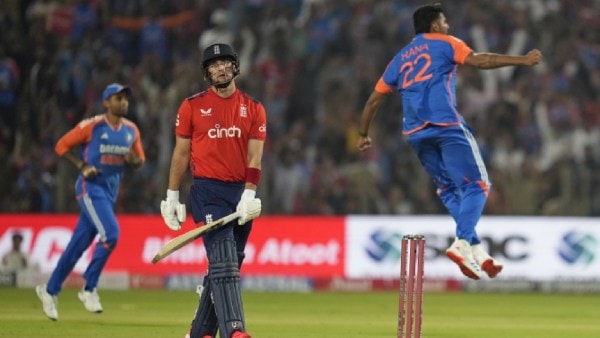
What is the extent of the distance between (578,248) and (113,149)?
7.95 metres

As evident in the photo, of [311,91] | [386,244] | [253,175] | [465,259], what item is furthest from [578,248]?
[253,175]

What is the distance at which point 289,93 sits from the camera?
21.4m

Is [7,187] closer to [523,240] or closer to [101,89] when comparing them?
[101,89]

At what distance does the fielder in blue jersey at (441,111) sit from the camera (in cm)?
1089

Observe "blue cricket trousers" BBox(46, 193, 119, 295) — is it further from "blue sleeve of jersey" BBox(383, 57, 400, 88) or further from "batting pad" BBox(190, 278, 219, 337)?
"batting pad" BBox(190, 278, 219, 337)

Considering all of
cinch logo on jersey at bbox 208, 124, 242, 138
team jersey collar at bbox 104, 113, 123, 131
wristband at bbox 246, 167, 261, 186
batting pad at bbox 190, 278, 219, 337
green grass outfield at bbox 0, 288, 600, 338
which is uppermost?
team jersey collar at bbox 104, 113, 123, 131

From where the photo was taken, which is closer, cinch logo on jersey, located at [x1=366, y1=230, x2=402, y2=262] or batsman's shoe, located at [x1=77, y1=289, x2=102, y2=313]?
Answer: batsman's shoe, located at [x1=77, y1=289, x2=102, y2=313]

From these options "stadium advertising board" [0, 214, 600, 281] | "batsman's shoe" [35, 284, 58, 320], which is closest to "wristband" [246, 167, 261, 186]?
"batsman's shoe" [35, 284, 58, 320]

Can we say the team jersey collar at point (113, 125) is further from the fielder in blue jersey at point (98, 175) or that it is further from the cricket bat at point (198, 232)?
the cricket bat at point (198, 232)

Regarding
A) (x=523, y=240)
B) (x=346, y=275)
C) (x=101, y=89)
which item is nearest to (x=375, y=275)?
(x=346, y=275)

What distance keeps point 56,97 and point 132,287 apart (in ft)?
11.0

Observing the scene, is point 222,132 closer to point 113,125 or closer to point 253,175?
point 253,175

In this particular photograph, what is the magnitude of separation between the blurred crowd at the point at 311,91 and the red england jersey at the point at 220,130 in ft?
33.5

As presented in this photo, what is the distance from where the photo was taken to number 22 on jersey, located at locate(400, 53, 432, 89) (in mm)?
10992
